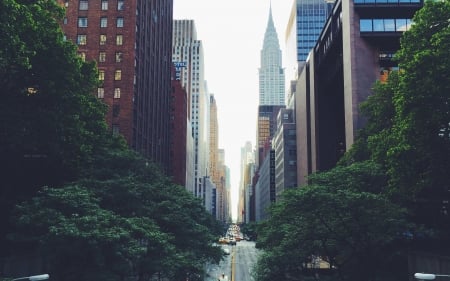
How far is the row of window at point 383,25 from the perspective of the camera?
211 ft

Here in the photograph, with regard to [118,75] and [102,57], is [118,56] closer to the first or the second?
[102,57]

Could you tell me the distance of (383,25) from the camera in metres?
64.4

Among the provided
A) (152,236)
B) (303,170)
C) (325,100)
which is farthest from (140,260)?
(303,170)

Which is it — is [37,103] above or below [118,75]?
below

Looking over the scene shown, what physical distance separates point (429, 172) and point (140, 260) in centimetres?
1966

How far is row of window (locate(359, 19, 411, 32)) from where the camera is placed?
64188mm

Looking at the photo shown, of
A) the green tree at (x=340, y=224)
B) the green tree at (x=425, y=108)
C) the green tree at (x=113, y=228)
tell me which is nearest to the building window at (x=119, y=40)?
the green tree at (x=113, y=228)

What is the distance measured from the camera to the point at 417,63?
3114cm

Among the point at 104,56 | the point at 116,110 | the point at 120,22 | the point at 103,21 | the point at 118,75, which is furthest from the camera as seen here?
the point at 103,21

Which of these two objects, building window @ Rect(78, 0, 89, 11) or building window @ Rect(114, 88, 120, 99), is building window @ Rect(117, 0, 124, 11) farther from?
building window @ Rect(114, 88, 120, 99)

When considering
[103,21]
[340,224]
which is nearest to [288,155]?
[103,21]

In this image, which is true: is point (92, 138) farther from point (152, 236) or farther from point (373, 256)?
point (373, 256)

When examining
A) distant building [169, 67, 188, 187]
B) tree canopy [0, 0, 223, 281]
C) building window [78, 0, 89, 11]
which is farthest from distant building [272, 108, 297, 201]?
tree canopy [0, 0, 223, 281]

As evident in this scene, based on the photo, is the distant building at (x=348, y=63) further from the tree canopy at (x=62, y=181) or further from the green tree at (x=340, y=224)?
the tree canopy at (x=62, y=181)
